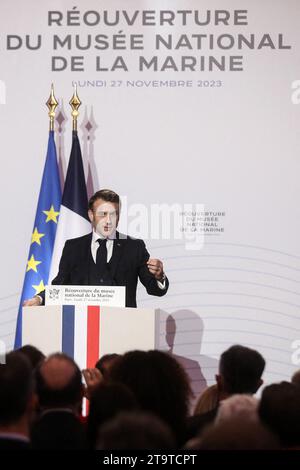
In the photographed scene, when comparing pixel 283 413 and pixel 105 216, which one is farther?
pixel 105 216

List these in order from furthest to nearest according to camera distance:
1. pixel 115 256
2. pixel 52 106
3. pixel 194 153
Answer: pixel 194 153, pixel 52 106, pixel 115 256

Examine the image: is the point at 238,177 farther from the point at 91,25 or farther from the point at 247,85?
the point at 91,25

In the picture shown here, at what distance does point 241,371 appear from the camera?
147 inches

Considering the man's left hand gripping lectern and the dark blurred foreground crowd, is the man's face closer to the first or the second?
the man's left hand gripping lectern

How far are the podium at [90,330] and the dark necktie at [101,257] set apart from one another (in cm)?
110

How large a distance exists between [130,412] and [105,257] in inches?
165

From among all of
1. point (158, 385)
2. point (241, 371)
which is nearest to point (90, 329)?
point (241, 371)

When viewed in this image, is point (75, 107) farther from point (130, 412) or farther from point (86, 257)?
point (130, 412)

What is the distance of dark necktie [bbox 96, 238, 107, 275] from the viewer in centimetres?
629

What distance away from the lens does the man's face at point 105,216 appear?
632 cm

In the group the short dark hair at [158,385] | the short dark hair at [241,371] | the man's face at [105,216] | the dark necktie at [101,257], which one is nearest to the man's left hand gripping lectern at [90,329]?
the dark necktie at [101,257]

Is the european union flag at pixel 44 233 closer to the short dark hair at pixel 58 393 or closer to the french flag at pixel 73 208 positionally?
the french flag at pixel 73 208
